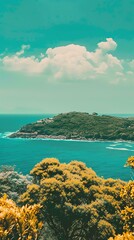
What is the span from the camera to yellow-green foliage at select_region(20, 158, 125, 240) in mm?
30609

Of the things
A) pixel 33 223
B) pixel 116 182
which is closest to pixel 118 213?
pixel 116 182

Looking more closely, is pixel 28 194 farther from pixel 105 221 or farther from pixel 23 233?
pixel 23 233

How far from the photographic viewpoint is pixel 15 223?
17.8 m

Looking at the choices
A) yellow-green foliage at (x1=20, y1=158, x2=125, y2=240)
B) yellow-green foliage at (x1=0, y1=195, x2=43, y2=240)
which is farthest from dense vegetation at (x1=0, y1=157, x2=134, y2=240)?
yellow-green foliage at (x1=0, y1=195, x2=43, y2=240)

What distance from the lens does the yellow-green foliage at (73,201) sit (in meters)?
30.6

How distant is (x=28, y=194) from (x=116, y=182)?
387 inches

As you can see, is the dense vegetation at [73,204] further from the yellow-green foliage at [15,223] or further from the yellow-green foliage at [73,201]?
the yellow-green foliage at [15,223]

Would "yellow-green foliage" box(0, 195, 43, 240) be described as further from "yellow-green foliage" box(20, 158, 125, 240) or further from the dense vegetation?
"yellow-green foliage" box(20, 158, 125, 240)

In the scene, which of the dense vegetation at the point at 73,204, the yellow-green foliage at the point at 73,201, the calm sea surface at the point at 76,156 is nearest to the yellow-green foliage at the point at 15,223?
the dense vegetation at the point at 73,204

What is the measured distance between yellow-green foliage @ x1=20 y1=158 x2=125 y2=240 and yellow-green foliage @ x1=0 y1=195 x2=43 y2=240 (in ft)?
38.4

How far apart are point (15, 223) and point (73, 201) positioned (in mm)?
14347

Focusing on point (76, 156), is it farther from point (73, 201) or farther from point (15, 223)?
point (15, 223)

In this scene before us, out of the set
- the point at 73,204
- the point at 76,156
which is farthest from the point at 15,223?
the point at 76,156

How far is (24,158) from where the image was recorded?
4941 inches
